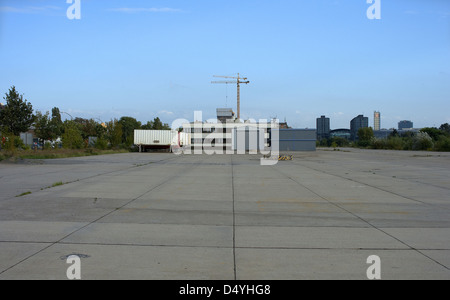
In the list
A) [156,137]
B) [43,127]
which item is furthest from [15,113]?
[156,137]

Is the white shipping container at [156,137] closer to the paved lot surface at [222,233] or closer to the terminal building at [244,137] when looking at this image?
the terminal building at [244,137]

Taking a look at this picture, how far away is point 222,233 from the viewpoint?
24.1 feet

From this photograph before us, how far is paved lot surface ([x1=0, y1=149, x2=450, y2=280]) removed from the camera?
524cm

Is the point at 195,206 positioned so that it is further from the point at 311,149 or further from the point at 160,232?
the point at 311,149

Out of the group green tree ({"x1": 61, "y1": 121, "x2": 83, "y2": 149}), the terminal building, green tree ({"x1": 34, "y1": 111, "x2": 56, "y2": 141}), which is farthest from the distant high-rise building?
green tree ({"x1": 61, "y1": 121, "x2": 83, "y2": 149})

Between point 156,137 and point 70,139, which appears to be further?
point 156,137

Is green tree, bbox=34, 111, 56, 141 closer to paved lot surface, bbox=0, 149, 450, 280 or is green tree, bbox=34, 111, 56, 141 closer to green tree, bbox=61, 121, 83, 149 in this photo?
green tree, bbox=61, 121, 83, 149

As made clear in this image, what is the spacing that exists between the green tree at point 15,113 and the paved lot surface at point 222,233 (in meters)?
39.9

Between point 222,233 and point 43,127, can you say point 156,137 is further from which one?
point 222,233

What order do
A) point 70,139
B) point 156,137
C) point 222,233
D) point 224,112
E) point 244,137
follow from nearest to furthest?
point 222,233
point 70,139
point 156,137
point 244,137
point 224,112

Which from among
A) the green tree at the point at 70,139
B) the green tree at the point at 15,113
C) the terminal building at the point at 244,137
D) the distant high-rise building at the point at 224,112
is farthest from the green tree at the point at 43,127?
the distant high-rise building at the point at 224,112

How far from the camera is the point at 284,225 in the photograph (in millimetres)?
8055

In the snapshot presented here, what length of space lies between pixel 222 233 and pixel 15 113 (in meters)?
49.0
